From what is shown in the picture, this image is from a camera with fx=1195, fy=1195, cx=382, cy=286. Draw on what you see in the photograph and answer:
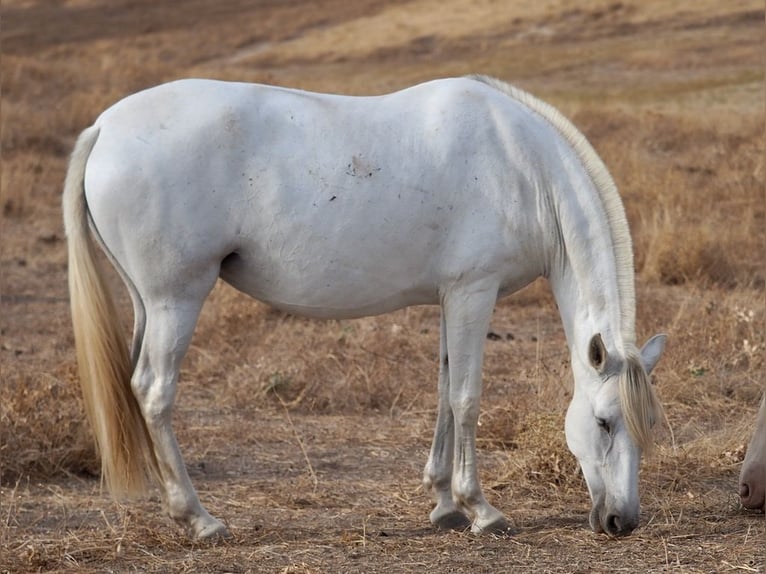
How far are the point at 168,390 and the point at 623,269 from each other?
1.66m

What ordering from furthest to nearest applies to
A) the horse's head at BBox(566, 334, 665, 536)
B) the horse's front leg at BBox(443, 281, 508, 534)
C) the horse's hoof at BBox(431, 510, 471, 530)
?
the horse's hoof at BBox(431, 510, 471, 530), the horse's front leg at BBox(443, 281, 508, 534), the horse's head at BBox(566, 334, 665, 536)

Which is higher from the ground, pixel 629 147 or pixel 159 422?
pixel 159 422

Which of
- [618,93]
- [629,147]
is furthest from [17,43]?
[629,147]

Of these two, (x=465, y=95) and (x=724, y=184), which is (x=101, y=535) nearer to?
(x=465, y=95)

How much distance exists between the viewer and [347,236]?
4184mm

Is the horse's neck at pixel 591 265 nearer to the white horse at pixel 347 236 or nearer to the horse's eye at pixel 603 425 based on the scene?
the white horse at pixel 347 236

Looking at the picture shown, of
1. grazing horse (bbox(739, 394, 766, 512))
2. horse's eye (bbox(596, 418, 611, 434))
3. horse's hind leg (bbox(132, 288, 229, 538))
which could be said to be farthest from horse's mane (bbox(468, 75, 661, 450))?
horse's hind leg (bbox(132, 288, 229, 538))

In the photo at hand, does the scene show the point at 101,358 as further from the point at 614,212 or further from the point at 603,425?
the point at 614,212

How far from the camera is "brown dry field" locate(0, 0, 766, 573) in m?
4.12

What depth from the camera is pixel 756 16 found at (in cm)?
2639

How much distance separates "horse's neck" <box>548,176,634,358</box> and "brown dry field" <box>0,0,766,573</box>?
0.75 meters

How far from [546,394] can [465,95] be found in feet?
5.32

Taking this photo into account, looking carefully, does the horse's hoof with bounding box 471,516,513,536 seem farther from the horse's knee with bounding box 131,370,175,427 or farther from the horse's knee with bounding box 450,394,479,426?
the horse's knee with bounding box 131,370,175,427

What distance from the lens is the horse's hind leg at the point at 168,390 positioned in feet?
13.8
